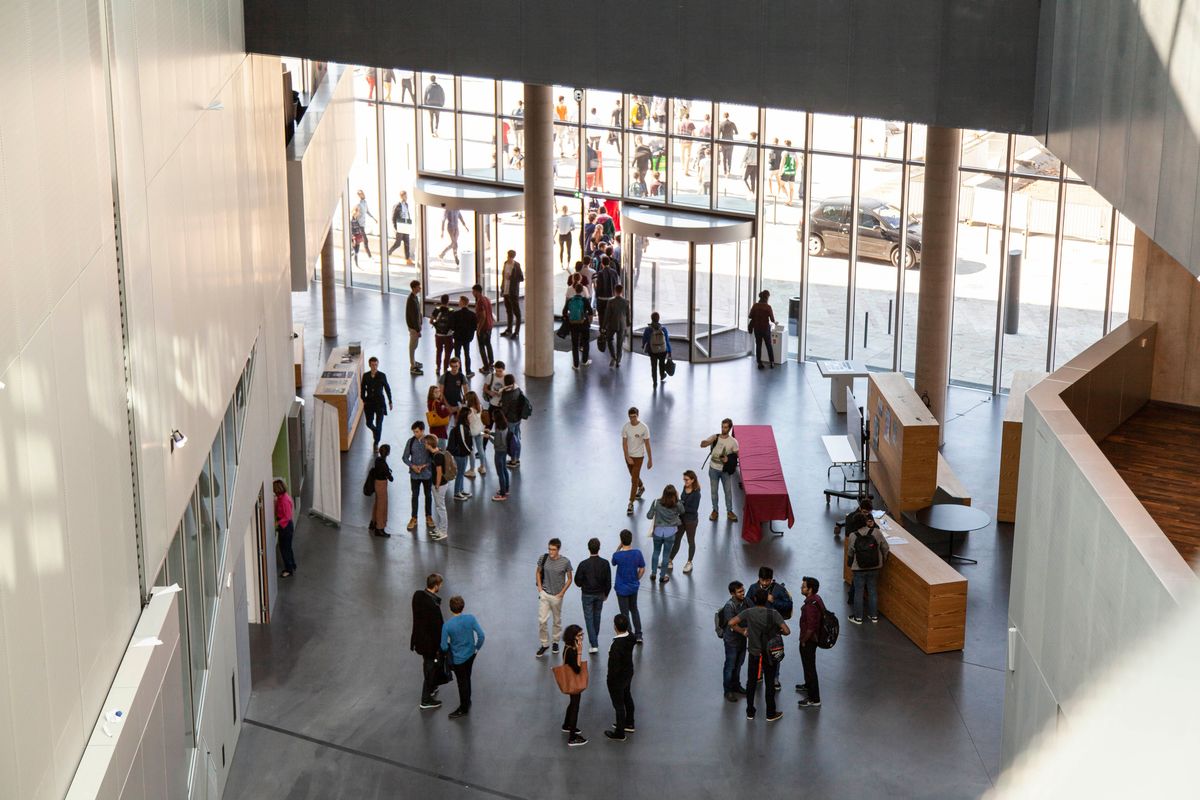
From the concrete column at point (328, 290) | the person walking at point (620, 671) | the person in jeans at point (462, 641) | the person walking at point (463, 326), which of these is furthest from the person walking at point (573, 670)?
the concrete column at point (328, 290)

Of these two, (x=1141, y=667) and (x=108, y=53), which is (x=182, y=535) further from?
(x=1141, y=667)

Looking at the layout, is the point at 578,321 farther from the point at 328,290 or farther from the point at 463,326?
the point at 328,290

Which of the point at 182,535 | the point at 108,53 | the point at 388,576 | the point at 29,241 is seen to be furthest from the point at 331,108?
the point at 29,241

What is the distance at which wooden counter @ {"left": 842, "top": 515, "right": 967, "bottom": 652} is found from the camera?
15.0m

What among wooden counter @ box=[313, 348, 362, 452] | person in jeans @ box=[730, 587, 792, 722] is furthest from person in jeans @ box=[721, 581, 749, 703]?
wooden counter @ box=[313, 348, 362, 452]

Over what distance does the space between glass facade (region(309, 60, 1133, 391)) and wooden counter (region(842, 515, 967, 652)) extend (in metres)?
8.12

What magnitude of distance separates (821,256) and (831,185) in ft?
4.23

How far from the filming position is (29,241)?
6602mm

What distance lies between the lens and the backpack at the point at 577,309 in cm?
2405

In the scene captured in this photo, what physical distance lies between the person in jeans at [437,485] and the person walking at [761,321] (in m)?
8.33

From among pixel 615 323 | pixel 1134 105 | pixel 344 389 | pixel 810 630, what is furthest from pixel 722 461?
pixel 1134 105

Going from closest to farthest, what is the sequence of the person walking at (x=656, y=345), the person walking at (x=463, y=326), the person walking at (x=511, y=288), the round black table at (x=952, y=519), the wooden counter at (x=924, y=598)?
the wooden counter at (x=924, y=598), the round black table at (x=952, y=519), the person walking at (x=656, y=345), the person walking at (x=463, y=326), the person walking at (x=511, y=288)

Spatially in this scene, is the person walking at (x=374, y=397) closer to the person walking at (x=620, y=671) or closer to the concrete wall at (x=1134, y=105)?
the person walking at (x=620, y=671)

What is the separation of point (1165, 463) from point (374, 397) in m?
11.0
